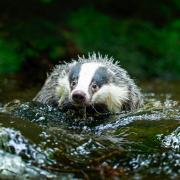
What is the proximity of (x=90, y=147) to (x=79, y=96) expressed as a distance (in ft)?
3.19

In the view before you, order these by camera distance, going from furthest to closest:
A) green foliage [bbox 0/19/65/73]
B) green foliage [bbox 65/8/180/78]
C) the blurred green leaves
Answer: green foliage [bbox 65/8/180/78] → the blurred green leaves → green foliage [bbox 0/19/65/73]

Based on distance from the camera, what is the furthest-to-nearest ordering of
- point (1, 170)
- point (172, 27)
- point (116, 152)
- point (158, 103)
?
point (172, 27) → point (158, 103) → point (116, 152) → point (1, 170)

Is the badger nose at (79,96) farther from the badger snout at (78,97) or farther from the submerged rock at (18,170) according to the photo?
the submerged rock at (18,170)

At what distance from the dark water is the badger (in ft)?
1.12

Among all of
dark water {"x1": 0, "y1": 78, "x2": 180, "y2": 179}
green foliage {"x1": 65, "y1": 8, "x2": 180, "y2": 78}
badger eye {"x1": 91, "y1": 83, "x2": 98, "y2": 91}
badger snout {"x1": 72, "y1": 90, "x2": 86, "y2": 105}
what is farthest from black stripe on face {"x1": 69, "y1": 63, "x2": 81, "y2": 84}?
green foliage {"x1": 65, "y1": 8, "x2": 180, "y2": 78}

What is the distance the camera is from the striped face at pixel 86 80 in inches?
200

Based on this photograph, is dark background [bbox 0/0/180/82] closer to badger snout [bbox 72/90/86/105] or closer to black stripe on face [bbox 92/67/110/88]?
black stripe on face [bbox 92/67/110/88]

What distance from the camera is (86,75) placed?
5469 mm

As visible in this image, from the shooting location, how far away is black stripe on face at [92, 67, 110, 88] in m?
5.50

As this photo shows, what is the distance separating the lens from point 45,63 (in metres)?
10.2

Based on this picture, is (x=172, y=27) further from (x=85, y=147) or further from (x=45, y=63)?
(x=85, y=147)

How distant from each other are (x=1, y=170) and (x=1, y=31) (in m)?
6.70

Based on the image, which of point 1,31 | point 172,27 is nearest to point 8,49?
point 1,31

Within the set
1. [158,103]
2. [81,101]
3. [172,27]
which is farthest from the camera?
[172,27]
